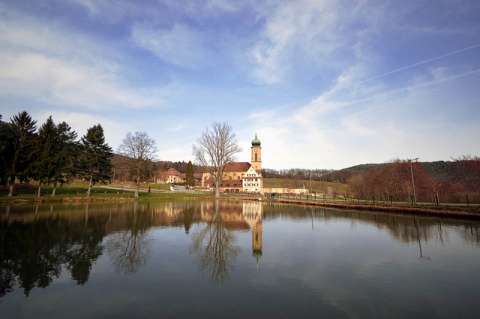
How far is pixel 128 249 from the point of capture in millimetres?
10656

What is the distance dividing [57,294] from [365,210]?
30452 millimetres

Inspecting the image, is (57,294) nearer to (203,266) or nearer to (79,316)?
(79,316)

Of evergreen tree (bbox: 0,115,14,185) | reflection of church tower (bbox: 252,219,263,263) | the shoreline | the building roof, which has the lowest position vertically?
reflection of church tower (bbox: 252,219,263,263)

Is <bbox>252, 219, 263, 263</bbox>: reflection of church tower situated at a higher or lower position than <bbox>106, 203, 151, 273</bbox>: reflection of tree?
lower

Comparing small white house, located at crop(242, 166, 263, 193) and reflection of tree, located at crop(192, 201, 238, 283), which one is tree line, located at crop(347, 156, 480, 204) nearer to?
reflection of tree, located at crop(192, 201, 238, 283)

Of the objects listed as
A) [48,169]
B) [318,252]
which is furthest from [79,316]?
[48,169]

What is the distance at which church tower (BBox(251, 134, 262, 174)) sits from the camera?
101m

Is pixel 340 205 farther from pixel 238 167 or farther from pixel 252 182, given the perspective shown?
pixel 238 167

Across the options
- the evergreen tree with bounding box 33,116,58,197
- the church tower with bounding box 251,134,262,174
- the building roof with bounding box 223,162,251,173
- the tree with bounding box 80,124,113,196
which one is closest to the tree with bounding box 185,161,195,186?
the building roof with bounding box 223,162,251,173

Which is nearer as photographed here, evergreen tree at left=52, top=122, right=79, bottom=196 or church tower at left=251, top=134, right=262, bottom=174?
evergreen tree at left=52, top=122, right=79, bottom=196

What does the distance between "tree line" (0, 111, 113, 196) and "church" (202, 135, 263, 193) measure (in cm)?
5311

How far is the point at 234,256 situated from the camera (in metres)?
9.69

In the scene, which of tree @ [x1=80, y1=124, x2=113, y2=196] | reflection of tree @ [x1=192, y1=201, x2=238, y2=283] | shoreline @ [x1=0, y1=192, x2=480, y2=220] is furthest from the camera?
tree @ [x1=80, y1=124, x2=113, y2=196]

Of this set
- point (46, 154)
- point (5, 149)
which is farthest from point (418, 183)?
point (5, 149)
